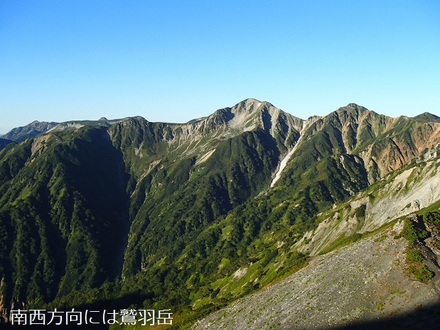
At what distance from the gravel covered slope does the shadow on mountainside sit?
1.08m

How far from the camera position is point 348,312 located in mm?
64625

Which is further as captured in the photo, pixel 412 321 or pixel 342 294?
pixel 342 294

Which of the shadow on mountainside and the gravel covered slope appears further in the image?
the gravel covered slope

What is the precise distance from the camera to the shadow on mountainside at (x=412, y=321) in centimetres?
5360

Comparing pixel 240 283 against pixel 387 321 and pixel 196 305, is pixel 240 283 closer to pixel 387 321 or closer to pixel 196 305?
pixel 196 305

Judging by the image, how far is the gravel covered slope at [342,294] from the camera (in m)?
62.3

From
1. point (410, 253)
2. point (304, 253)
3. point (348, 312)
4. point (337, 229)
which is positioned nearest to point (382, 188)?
point (337, 229)

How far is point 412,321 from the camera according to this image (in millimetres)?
55594

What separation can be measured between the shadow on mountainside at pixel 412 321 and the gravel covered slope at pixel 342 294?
1076 millimetres

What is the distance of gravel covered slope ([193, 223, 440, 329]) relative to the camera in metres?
62.3

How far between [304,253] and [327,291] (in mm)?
101373

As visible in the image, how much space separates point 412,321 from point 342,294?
53.5 ft

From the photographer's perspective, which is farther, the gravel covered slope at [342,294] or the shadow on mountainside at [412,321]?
the gravel covered slope at [342,294]

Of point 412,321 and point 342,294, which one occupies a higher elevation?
point 342,294
